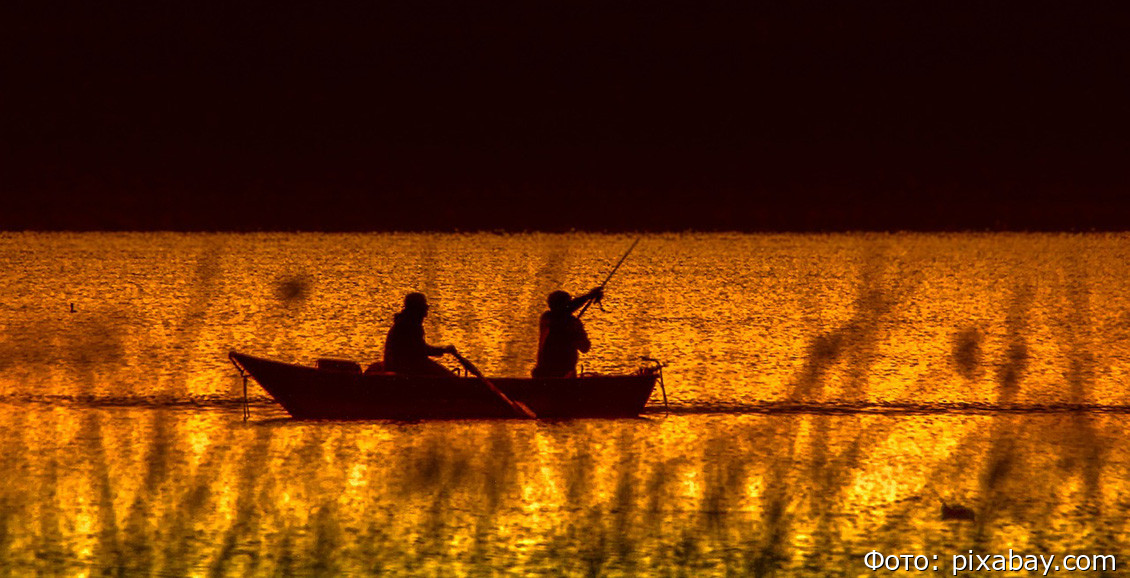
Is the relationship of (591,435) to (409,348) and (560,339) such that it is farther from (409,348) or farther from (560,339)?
(409,348)

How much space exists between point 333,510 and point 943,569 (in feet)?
5.80

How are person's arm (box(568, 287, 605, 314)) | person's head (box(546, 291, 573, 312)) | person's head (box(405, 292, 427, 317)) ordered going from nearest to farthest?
person's head (box(405, 292, 427, 317)), person's head (box(546, 291, 573, 312)), person's arm (box(568, 287, 605, 314))

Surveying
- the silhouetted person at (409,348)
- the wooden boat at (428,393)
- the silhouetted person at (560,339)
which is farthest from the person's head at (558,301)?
the silhouetted person at (409,348)

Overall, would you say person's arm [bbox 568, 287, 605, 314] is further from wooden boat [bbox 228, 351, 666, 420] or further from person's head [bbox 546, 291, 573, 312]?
wooden boat [bbox 228, 351, 666, 420]

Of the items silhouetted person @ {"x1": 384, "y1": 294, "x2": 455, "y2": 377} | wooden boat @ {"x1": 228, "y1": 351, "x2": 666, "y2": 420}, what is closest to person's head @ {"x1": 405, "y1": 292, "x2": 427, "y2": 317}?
silhouetted person @ {"x1": 384, "y1": 294, "x2": 455, "y2": 377}

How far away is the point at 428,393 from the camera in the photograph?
6168 mm

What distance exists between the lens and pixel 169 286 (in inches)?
469

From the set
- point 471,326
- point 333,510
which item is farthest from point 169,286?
point 333,510

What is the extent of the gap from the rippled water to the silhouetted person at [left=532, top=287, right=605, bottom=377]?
0.84 ft

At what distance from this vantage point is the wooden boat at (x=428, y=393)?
20.0 feet

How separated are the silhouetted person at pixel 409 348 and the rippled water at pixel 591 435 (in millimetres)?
259

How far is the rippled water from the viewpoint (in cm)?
438

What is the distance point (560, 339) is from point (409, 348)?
0.57m

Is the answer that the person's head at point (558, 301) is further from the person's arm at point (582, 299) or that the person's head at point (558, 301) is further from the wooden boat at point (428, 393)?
A: the wooden boat at point (428, 393)
